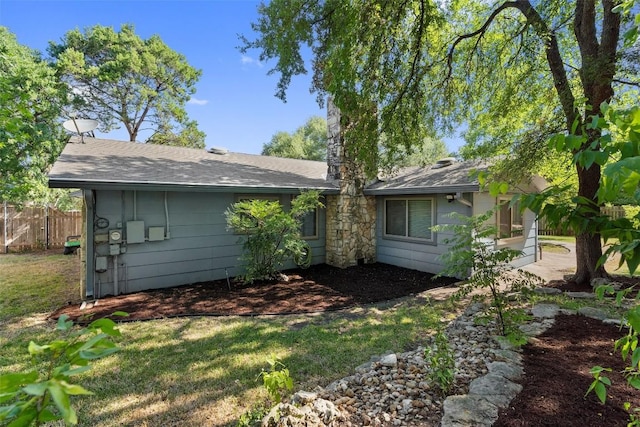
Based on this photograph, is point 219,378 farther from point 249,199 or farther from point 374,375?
point 249,199

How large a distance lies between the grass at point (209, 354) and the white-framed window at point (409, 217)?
2.94 metres

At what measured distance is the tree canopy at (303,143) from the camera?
28.7m

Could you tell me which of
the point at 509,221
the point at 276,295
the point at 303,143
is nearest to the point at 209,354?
the point at 276,295

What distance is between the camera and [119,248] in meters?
5.98

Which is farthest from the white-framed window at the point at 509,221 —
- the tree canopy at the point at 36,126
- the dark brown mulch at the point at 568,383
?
the tree canopy at the point at 36,126

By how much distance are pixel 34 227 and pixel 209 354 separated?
1195 cm

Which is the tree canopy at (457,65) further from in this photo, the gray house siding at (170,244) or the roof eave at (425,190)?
the gray house siding at (170,244)

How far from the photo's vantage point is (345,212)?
8508 mm

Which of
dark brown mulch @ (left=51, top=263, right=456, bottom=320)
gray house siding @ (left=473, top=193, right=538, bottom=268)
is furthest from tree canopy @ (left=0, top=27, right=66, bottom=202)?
gray house siding @ (left=473, top=193, right=538, bottom=268)

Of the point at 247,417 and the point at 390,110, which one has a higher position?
the point at 390,110

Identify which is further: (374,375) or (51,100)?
(51,100)

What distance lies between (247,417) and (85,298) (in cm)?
499

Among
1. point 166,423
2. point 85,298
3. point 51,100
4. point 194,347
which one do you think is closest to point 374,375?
point 166,423

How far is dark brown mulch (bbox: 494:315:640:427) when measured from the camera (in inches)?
87.5
